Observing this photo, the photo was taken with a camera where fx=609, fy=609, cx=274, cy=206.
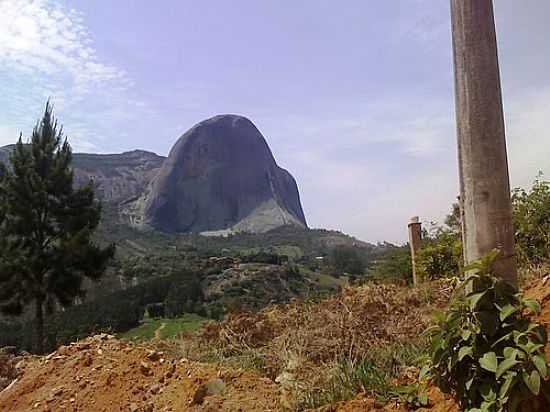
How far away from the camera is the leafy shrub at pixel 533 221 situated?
746 cm

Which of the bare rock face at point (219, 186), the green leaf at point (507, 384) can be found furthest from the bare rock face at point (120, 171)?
the green leaf at point (507, 384)

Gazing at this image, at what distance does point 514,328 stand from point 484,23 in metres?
1.56

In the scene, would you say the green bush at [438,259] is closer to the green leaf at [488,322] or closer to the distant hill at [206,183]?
the green leaf at [488,322]

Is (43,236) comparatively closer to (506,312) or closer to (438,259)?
(438,259)

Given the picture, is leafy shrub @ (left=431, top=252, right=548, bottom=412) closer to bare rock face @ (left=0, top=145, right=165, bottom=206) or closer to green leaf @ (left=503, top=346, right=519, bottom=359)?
green leaf @ (left=503, top=346, right=519, bottom=359)

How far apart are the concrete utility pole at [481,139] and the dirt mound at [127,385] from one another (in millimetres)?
1952

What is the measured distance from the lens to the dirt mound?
14.8 feet

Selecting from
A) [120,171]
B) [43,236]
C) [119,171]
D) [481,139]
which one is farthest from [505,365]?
[120,171]

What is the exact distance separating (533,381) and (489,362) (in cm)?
20

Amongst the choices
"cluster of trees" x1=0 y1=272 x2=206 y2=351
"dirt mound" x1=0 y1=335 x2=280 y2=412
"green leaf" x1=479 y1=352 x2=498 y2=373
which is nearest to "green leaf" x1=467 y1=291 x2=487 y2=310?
"green leaf" x1=479 y1=352 x2=498 y2=373

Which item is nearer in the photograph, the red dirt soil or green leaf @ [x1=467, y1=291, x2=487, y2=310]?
green leaf @ [x1=467, y1=291, x2=487, y2=310]

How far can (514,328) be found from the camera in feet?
8.96

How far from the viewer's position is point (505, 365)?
2.59m

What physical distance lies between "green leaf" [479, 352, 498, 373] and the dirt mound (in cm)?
182
